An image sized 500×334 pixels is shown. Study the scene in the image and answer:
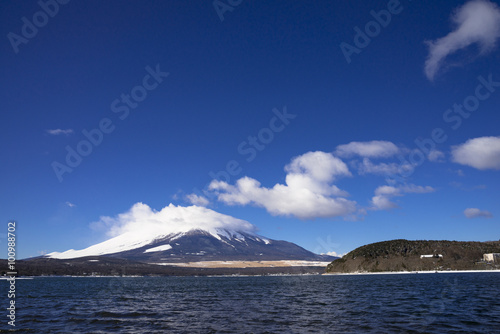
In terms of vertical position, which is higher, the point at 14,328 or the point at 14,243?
the point at 14,243

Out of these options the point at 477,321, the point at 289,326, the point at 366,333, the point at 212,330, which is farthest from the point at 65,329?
the point at 477,321

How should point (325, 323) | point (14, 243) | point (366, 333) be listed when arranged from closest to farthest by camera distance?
point (366, 333)
point (325, 323)
point (14, 243)

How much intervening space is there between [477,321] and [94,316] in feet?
150

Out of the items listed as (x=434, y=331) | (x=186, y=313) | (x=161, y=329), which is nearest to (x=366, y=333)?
(x=434, y=331)

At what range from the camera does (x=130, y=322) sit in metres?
41.3

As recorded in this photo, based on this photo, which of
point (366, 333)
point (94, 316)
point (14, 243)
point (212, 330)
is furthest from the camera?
point (94, 316)

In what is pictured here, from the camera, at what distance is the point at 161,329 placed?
119 feet

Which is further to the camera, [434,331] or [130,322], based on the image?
[130,322]

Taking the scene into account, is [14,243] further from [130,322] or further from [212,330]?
[212,330]

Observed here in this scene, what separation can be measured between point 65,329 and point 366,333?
3036 cm

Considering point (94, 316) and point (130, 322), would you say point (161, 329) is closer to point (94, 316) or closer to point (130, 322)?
point (130, 322)

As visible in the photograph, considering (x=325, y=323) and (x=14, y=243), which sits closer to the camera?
(x=325, y=323)

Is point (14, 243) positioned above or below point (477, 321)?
above

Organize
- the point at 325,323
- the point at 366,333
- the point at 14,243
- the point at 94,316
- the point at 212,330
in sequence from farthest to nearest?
the point at 94,316
the point at 14,243
the point at 325,323
the point at 212,330
the point at 366,333
